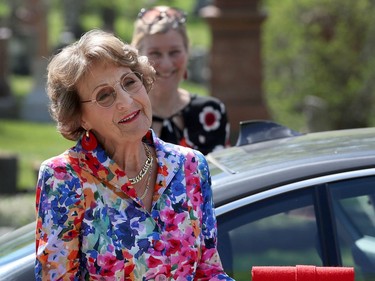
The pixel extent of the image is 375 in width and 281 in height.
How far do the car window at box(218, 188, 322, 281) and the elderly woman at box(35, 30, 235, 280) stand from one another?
49cm

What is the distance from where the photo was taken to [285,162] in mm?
3871

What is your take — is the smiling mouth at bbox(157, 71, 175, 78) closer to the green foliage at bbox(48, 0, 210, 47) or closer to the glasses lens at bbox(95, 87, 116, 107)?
the glasses lens at bbox(95, 87, 116, 107)

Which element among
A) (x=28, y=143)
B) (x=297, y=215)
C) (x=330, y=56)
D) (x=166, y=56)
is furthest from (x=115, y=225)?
(x=28, y=143)

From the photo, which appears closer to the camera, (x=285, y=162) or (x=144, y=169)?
(x=144, y=169)

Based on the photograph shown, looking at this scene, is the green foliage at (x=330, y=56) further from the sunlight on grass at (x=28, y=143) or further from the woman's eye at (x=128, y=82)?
the woman's eye at (x=128, y=82)

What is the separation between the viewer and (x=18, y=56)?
26.5 meters

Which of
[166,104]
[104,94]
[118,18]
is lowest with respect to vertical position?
[118,18]

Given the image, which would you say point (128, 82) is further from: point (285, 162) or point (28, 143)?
point (28, 143)

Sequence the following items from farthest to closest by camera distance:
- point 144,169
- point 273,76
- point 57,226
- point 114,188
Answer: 1. point 273,76
2. point 144,169
3. point 114,188
4. point 57,226

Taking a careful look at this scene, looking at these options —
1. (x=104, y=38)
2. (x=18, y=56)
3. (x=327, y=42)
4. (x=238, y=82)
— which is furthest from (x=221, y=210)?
(x=18, y=56)

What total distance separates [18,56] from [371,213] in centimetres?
2334

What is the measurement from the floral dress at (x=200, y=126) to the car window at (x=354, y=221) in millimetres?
1302

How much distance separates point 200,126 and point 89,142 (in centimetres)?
182

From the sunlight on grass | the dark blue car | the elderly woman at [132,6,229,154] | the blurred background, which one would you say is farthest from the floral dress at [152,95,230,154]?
the sunlight on grass
